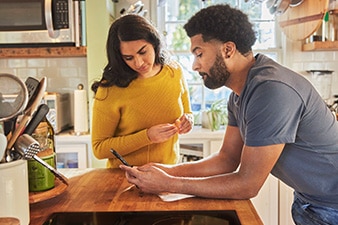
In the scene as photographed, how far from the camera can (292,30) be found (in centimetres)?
267

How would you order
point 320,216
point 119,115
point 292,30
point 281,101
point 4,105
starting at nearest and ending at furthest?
point 4,105
point 281,101
point 320,216
point 119,115
point 292,30

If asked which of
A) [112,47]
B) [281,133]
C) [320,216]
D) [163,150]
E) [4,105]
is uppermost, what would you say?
[112,47]

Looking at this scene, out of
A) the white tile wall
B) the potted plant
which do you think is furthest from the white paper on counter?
the white tile wall

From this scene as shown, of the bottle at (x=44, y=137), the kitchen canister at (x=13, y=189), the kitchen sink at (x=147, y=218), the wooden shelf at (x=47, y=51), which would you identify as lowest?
the kitchen sink at (x=147, y=218)

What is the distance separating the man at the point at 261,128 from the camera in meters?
1.13

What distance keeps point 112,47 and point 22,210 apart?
35.0 inches

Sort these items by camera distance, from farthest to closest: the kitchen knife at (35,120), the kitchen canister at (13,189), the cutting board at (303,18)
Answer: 1. the cutting board at (303,18)
2. the kitchen knife at (35,120)
3. the kitchen canister at (13,189)

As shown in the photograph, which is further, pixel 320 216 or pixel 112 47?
pixel 112 47

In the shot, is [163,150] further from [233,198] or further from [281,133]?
[281,133]

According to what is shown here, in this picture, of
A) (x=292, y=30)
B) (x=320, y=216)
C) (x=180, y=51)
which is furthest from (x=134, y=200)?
(x=180, y=51)

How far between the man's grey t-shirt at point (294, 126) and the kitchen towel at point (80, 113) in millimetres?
1689

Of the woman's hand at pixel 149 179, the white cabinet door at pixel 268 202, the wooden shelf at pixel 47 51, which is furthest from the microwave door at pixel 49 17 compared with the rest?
the white cabinet door at pixel 268 202

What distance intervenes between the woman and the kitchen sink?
0.51m

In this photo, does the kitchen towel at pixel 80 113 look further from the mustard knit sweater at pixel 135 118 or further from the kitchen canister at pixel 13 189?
the kitchen canister at pixel 13 189
